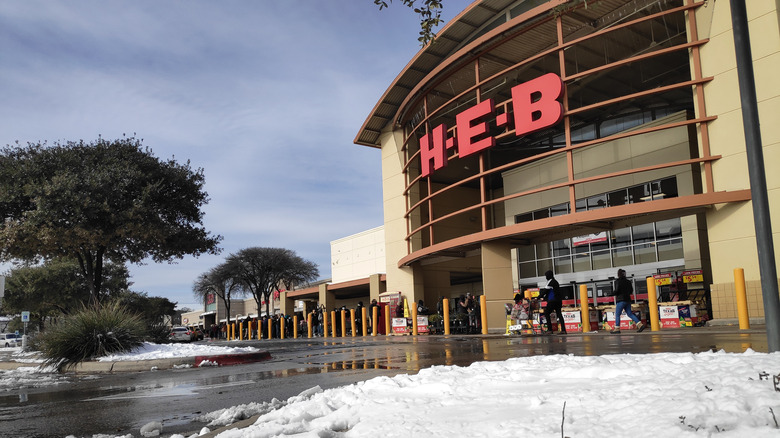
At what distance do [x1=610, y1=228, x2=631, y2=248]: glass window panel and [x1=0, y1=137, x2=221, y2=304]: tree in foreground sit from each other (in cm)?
2057

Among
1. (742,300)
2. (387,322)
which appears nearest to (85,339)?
(742,300)

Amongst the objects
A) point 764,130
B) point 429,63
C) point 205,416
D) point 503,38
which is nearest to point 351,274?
point 429,63

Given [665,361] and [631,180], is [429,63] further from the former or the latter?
[665,361]

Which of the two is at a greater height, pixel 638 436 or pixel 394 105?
pixel 394 105

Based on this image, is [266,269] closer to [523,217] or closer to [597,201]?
[523,217]

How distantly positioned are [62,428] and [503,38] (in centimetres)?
2174

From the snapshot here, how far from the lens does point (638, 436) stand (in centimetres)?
293

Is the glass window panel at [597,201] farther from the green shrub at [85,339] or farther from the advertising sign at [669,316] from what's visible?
the green shrub at [85,339]

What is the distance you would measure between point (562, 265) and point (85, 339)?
A: 25017 millimetres

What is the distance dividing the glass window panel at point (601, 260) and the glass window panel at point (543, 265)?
2857mm

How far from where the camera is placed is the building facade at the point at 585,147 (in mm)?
18391

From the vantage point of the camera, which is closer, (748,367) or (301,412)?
(748,367)

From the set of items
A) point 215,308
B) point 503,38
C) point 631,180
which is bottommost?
point 215,308

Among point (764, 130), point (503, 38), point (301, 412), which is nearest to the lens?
point (301, 412)
